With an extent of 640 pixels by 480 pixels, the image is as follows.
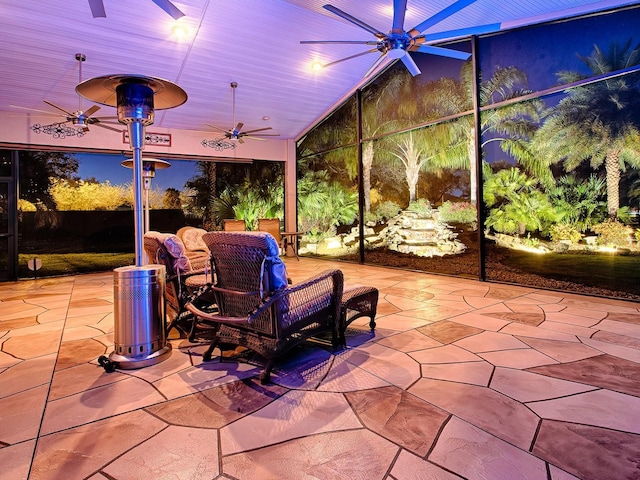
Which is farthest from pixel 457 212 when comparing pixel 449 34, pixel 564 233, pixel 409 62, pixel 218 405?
pixel 218 405

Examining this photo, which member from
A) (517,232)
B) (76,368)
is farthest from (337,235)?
(76,368)

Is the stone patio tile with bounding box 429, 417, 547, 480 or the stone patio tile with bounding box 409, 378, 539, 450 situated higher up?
the stone patio tile with bounding box 409, 378, 539, 450

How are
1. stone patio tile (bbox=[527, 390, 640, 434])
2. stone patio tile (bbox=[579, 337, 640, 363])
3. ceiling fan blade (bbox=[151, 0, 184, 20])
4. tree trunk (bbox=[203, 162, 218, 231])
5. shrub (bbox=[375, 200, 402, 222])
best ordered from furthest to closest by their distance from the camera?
tree trunk (bbox=[203, 162, 218, 231])
shrub (bbox=[375, 200, 402, 222])
ceiling fan blade (bbox=[151, 0, 184, 20])
stone patio tile (bbox=[579, 337, 640, 363])
stone patio tile (bbox=[527, 390, 640, 434])

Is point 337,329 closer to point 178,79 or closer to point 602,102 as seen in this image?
point 602,102

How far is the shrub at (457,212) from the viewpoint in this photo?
22.0 ft

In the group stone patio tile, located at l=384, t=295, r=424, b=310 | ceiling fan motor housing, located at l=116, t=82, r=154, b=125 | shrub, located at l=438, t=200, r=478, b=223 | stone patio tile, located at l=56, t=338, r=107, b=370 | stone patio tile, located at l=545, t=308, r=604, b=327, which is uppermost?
ceiling fan motor housing, located at l=116, t=82, r=154, b=125

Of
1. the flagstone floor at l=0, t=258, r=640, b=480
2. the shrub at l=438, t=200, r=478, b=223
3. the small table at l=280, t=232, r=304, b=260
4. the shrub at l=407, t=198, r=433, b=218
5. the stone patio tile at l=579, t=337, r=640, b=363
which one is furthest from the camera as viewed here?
the small table at l=280, t=232, r=304, b=260

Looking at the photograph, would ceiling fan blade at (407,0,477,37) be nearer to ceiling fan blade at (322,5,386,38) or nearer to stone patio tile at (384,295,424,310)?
ceiling fan blade at (322,5,386,38)

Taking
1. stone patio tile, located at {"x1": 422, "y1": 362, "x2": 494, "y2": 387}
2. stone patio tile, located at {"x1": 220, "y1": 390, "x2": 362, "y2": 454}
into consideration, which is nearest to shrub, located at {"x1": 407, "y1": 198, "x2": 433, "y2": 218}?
stone patio tile, located at {"x1": 422, "y1": 362, "x2": 494, "y2": 387}

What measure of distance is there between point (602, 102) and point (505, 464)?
5.31m

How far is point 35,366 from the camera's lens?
290 centimetres

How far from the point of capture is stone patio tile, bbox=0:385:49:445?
1.93 m

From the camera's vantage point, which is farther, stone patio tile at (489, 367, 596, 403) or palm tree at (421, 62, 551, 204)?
palm tree at (421, 62, 551, 204)

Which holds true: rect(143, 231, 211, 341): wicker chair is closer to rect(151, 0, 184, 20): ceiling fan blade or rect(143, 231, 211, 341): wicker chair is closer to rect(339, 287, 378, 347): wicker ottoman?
rect(339, 287, 378, 347): wicker ottoman
